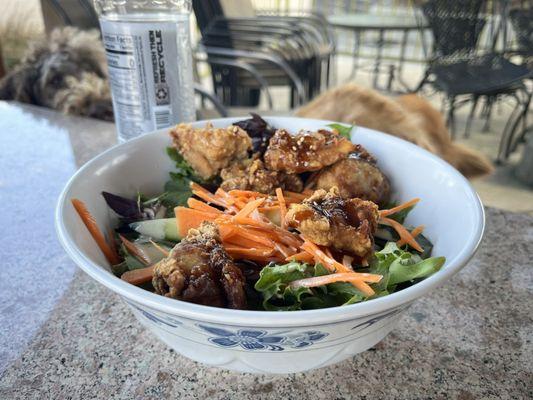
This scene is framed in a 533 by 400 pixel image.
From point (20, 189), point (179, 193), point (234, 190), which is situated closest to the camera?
point (234, 190)

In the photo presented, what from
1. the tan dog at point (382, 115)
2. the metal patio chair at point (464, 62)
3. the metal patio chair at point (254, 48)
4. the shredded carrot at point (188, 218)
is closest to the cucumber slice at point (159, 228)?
the shredded carrot at point (188, 218)

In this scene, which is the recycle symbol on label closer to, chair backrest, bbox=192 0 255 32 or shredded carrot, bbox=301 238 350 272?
shredded carrot, bbox=301 238 350 272

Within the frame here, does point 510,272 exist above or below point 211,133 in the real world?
below

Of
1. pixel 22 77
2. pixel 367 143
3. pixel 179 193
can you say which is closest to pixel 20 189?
pixel 179 193

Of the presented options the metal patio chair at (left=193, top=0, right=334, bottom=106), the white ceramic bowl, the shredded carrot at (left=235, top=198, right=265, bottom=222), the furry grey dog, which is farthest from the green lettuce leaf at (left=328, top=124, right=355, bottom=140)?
the metal patio chair at (left=193, top=0, right=334, bottom=106)

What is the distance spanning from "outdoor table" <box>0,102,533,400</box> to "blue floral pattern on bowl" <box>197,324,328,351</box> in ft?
0.40

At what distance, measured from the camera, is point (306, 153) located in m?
0.69

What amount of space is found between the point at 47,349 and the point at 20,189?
559 mm

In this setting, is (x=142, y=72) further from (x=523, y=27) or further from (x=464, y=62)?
(x=523, y=27)

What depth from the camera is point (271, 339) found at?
420 mm

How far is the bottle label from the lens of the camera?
84 cm

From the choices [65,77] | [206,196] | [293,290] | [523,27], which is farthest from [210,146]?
[523,27]

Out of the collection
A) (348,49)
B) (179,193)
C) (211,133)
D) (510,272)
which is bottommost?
(348,49)

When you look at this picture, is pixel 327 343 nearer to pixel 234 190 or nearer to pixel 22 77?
pixel 234 190
